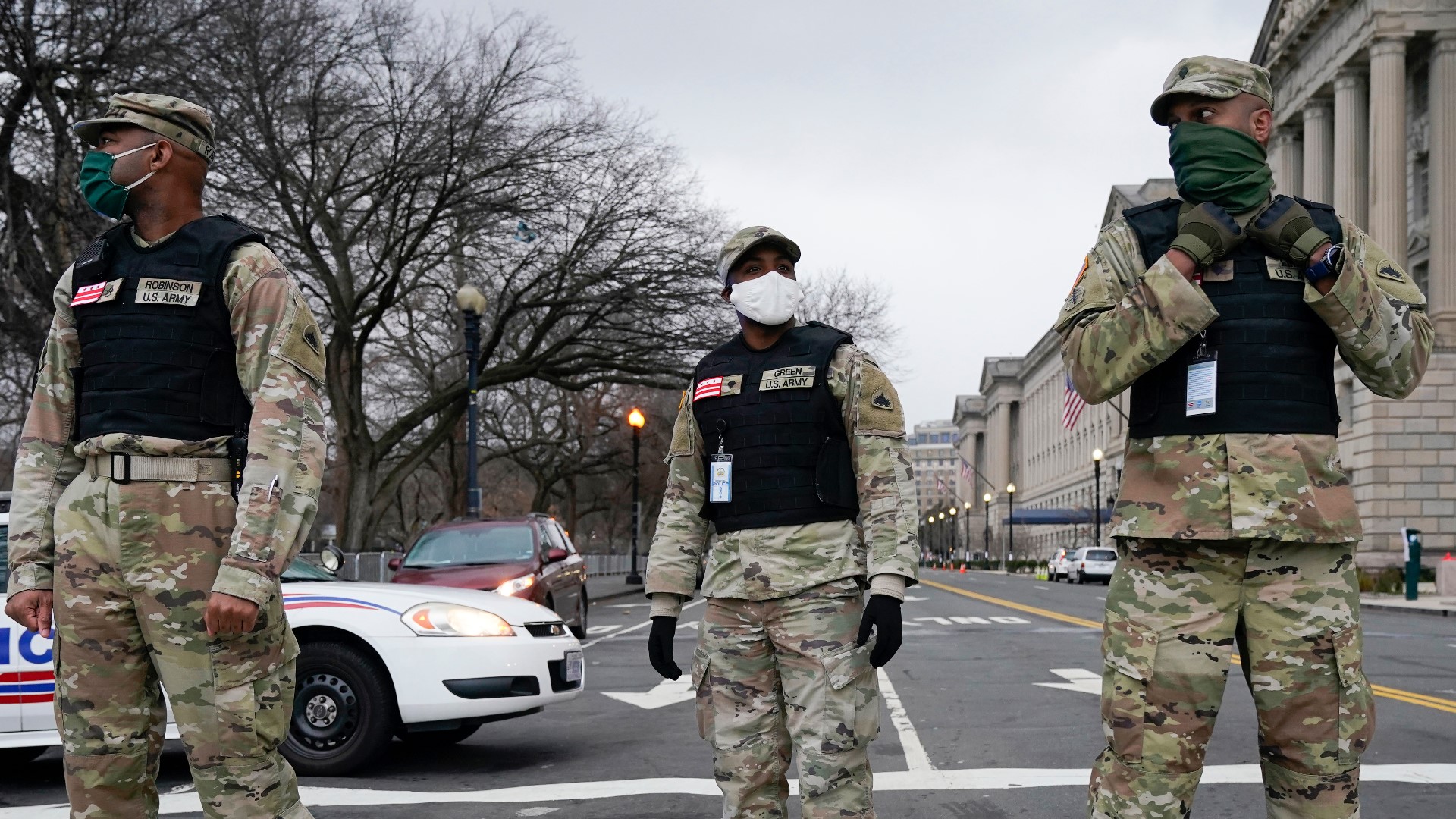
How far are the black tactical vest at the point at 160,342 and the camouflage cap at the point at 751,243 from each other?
5.05 ft

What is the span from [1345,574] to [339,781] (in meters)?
5.27

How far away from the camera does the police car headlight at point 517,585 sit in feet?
45.4

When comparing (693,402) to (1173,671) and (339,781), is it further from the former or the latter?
(339,781)

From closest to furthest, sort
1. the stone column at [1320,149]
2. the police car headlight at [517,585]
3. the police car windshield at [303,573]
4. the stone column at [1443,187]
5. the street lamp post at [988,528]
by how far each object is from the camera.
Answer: the police car windshield at [303,573] < the police car headlight at [517,585] < the stone column at [1443,187] < the stone column at [1320,149] < the street lamp post at [988,528]

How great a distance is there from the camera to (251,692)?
3574 mm

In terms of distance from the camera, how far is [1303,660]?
11.0 ft

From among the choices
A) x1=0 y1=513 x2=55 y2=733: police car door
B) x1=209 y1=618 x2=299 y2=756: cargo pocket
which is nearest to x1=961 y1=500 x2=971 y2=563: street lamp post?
x1=0 y1=513 x2=55 y2=733: police car door

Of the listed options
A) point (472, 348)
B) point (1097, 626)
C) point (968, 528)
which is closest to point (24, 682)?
point (1097, 626)

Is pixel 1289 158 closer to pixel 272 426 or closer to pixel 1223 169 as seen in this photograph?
pixel 1223 169

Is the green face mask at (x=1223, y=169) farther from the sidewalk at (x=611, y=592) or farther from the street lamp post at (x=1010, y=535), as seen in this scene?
the street lamp post at (x=1010, y=535)

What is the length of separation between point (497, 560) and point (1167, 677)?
11.8 meters

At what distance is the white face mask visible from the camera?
448 cm

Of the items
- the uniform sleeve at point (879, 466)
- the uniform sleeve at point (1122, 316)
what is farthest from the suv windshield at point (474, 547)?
the uniform sleeve at point (1122, 316)

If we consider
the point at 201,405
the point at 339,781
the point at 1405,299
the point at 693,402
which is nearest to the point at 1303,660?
the point at 1405,299
